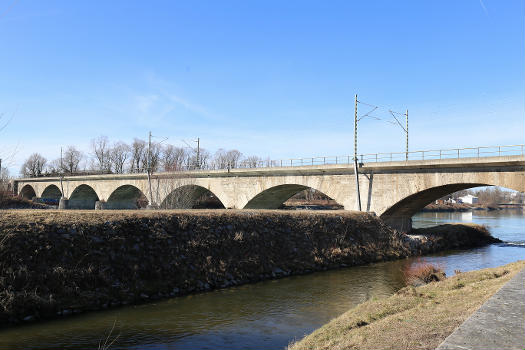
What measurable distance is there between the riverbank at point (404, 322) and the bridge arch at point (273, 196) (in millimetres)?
23692

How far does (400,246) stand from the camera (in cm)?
2536

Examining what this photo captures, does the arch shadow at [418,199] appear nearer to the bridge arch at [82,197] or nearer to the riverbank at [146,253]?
the riverbank at [146,253]

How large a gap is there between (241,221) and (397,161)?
13236 mm

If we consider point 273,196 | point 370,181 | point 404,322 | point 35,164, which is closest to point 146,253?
point 404,322

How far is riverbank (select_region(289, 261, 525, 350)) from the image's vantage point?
627cm

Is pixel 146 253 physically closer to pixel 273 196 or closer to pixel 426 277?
pixel 426 277

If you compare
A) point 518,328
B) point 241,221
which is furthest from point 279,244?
point 518,328

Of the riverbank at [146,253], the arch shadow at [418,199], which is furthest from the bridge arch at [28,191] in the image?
the arch shadow at [418,199]

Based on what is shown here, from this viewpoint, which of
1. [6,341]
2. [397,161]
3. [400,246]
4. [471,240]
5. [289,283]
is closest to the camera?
[6,341]

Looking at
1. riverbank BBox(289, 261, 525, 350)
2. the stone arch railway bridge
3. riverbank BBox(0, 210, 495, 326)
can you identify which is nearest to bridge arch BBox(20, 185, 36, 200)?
the stone arch railway bridge

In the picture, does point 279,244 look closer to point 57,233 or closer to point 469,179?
point 57,233

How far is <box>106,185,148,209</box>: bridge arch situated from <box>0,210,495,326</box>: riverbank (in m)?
39.7

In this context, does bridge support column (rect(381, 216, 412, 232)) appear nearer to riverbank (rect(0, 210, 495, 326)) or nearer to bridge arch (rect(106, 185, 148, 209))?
riverbank (rect(0, 210, 495, 326))

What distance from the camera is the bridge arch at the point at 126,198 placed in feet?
191
